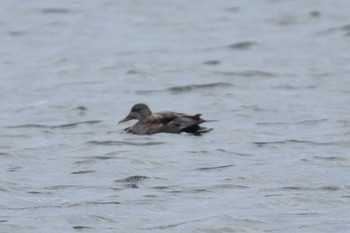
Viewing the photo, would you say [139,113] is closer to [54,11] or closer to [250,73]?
[250,73]

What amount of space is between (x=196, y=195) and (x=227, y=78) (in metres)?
9.38

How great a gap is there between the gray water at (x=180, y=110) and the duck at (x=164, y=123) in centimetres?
14

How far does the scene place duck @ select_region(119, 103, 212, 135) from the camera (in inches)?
677

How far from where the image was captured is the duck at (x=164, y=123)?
56.4 ft

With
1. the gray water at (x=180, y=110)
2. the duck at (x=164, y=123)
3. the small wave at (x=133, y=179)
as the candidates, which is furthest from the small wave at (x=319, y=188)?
the duck at (x=164, y=123)

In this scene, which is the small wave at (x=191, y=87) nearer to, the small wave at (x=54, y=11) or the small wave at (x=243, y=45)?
the small wave at (x=243, y=45)

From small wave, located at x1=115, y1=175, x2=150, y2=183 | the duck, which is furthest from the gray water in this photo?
the duck

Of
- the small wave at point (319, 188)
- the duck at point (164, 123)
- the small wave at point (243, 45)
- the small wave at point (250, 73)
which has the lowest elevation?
the small wave at point (243, 45)

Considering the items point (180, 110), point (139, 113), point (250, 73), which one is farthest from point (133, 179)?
point (250, 73)

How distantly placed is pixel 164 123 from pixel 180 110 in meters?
2.28

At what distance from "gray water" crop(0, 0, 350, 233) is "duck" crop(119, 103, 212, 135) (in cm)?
14

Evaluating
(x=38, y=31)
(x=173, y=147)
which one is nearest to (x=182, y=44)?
(x=38, y=31)

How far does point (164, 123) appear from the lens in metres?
17.5

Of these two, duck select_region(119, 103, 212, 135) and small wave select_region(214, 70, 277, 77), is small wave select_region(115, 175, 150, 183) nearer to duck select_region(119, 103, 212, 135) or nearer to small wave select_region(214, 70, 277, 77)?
duck select_region(119, 103, 212, 135)
